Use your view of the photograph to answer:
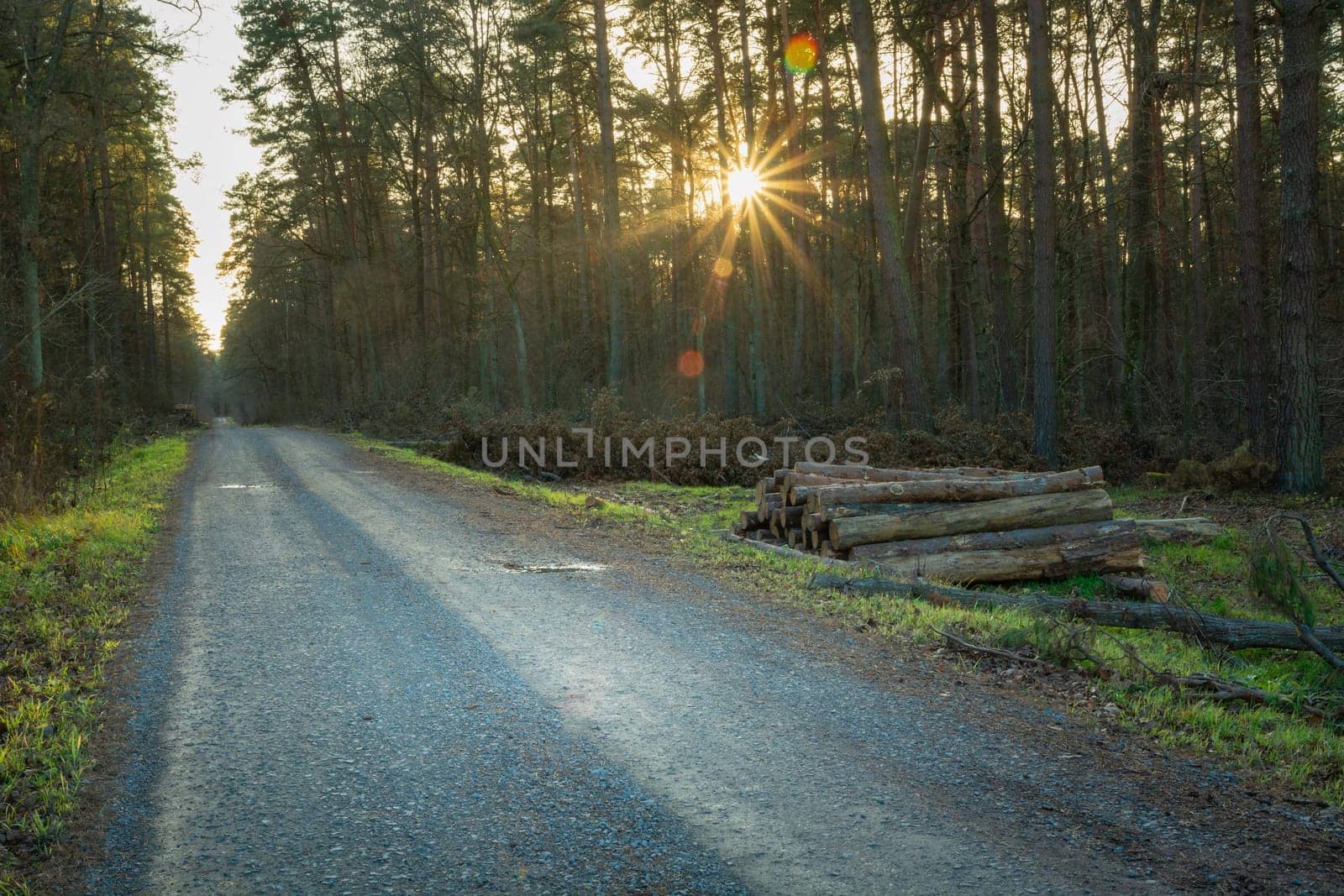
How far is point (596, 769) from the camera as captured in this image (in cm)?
434

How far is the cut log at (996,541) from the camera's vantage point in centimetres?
1027

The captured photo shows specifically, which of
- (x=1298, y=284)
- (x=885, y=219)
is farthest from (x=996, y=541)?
→ (x=885, y=219)

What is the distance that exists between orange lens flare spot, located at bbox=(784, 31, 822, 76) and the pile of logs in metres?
18.2

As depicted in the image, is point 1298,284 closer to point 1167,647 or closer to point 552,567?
point 1167,647

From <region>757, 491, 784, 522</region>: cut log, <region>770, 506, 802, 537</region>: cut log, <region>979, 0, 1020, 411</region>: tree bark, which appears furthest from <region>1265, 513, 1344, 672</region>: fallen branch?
<region>979, 0, 1020, 411</region>: tree bark

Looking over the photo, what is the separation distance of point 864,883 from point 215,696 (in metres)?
4.19

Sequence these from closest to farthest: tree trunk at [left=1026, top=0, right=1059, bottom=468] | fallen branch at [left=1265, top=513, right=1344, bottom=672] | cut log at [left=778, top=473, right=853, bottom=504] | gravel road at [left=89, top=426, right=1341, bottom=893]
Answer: gravel road at [left=89, top=426, right=1341, bottom=893] < fallen branch at [left=1265, top=513, right=1344, bottom=672] < cut log at [left=778, top=473, right=853, bottom=504] < tree trunk at [left=1026, top=0, right=1059, bottom=468]

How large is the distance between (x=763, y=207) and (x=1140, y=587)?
20.5 m

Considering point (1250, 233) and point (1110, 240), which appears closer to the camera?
point (1250, 233)

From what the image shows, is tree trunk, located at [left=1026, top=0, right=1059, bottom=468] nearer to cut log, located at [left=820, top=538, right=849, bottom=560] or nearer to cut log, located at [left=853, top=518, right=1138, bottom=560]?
cut log, located at [left=853, top=518, right=1138, bottom=560]

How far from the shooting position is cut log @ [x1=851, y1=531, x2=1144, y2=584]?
10102 millimetres

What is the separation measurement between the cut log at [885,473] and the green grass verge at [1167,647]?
1820mm

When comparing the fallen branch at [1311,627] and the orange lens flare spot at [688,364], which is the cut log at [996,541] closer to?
the fallen branch at [1311,627]

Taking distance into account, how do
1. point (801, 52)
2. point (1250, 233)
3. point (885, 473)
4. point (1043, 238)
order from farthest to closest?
point (801, 52) → point (1043, 238) → point (1250, 233) → point (885, 473)
